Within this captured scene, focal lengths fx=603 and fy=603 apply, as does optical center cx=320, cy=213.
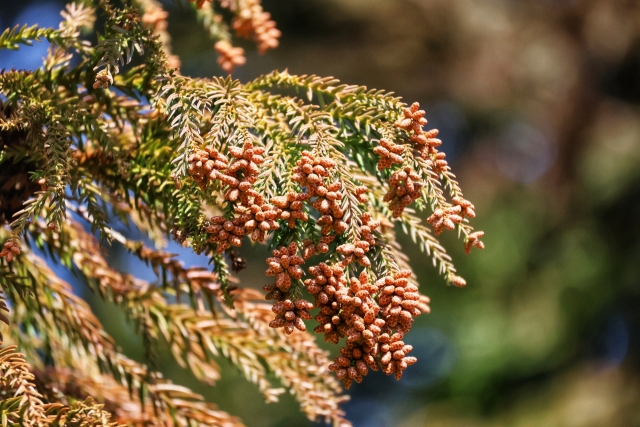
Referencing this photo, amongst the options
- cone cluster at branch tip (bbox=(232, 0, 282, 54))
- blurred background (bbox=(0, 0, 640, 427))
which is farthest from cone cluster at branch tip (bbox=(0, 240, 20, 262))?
blurred background (bbox=(0, 0, 640, 427))

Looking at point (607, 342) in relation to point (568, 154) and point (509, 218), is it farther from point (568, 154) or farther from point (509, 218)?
point (568, 154)

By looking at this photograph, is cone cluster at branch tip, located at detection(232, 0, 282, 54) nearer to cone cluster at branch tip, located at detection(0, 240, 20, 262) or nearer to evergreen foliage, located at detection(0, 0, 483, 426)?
evergreen foliage, located at detection(0, 0, 483, 426)

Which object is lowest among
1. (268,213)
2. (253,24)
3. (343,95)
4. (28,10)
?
(268,213)

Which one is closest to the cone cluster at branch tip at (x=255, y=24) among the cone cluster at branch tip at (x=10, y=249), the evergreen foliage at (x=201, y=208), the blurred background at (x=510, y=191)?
the evergreen foliage at (x=201, y=208)

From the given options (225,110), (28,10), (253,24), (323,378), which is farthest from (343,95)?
(28,10)

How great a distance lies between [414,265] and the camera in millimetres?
3762

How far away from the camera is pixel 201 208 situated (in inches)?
25.6

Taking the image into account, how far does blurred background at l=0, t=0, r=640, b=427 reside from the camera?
3.27m

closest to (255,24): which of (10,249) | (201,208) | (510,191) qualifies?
(201,208)

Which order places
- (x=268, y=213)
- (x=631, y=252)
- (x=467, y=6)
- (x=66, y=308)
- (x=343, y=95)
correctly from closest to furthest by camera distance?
(x=268, y=213), (x=343, y=95), (x=66, y=308), (x=631, y=252), (x=467, y=6)

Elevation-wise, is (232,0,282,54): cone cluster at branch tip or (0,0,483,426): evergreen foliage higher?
(232,0,282,54): cone cluster at branch tip

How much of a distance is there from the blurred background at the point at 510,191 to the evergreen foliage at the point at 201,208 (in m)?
2.10

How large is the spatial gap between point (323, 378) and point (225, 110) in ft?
1.63

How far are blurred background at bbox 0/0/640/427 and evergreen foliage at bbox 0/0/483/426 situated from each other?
2.10 meters
